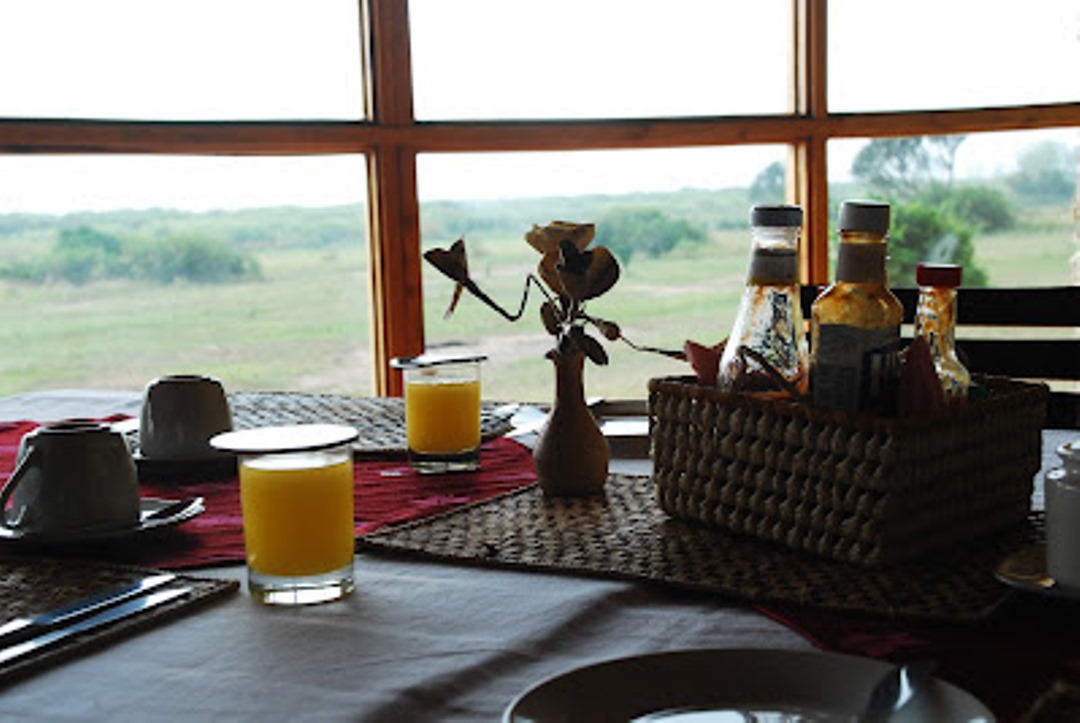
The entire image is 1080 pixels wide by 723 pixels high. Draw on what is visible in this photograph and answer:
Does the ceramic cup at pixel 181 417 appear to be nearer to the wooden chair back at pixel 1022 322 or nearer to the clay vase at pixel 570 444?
the clay vase at pixel 570 444

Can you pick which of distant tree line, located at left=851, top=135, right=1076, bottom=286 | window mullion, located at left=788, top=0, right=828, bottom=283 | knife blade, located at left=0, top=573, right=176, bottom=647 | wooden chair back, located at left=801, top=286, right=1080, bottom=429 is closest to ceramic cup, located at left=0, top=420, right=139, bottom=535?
knife blade, located at left=0, top=573, right=176, bottom=647

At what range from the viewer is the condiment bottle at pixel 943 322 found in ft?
3.26

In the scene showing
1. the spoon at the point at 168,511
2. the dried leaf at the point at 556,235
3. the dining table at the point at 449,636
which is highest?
the dried leaf at the point at 556,235

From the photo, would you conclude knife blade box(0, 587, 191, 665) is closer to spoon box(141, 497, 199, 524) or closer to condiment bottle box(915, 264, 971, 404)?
spoon box(141, 497, 199, 524)

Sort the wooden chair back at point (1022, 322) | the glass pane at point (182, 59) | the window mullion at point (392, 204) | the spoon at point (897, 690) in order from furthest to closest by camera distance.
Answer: the window mullion at point (392, 204) → the glass pane at point (182, 59) → the wooden chair back at point (1022, 322) → the spoon at point (897, 690)

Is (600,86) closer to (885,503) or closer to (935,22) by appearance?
(935,22)

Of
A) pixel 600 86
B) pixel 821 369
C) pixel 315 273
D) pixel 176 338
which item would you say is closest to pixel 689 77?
pixel 600 86

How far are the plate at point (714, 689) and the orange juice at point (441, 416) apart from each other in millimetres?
645

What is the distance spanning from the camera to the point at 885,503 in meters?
0.89

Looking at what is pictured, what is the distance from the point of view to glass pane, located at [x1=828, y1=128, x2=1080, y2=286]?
328cm

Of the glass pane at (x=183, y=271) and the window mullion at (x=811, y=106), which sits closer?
the glass pane at (x=183, y=271)

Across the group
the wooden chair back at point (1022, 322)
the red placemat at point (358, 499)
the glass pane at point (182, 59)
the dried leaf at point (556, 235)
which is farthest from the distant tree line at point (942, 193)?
the dried leaf at point (556, 235)

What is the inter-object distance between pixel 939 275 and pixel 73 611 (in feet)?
2.22

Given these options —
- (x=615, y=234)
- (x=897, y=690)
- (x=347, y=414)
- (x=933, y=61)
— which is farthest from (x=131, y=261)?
(x=897, y=690)
